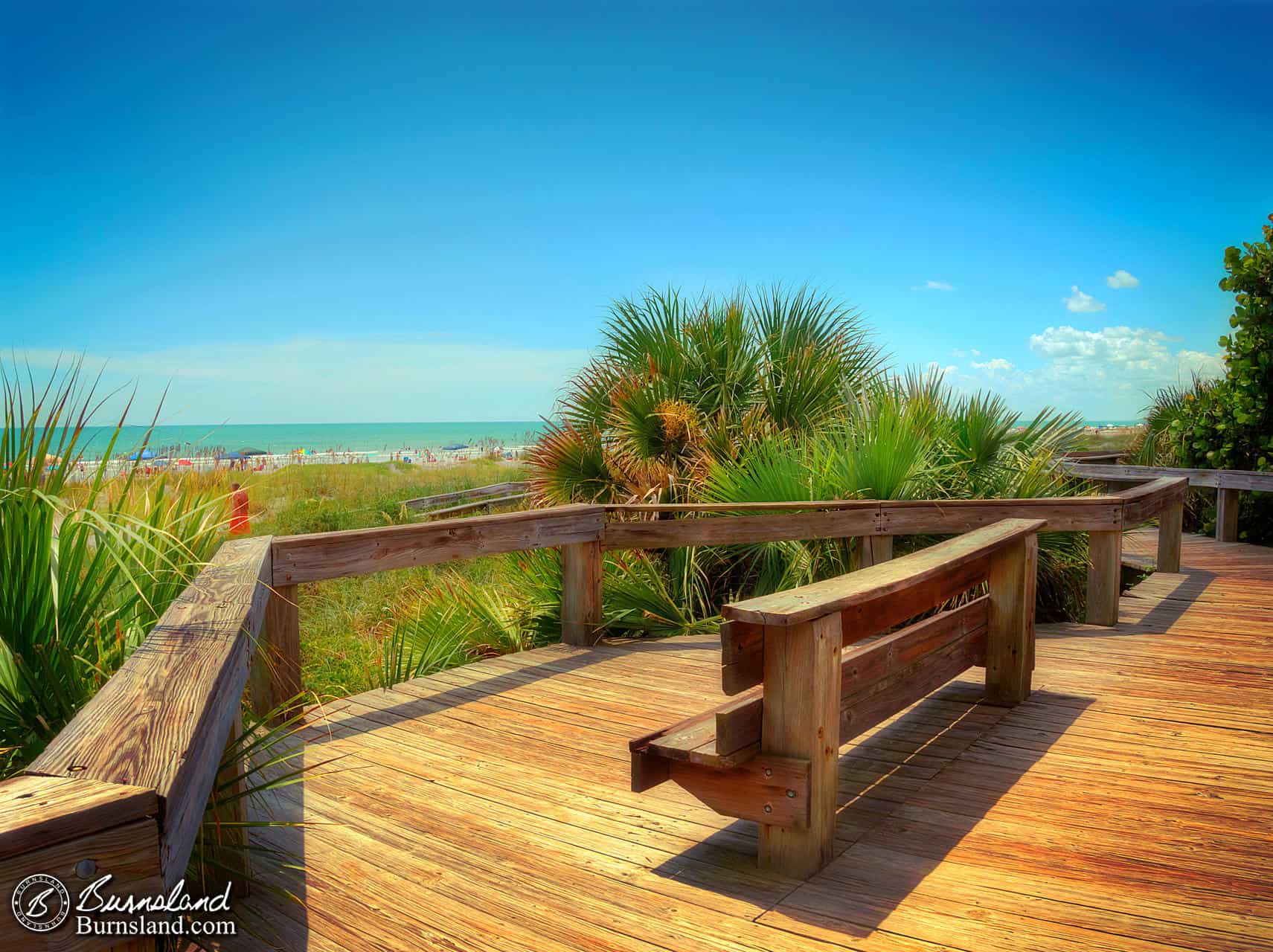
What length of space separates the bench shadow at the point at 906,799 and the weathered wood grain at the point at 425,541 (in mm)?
2341

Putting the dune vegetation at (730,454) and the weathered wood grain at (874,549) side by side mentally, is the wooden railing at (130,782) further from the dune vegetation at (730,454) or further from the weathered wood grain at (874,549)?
the weathered wood grain at (874,549)

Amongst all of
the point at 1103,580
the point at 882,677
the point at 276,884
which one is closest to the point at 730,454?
the point at 1103,580

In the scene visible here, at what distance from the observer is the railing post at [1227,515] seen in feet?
34.8

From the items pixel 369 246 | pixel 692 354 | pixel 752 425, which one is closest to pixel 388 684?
pixel 752 425

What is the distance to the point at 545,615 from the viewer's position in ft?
22.0

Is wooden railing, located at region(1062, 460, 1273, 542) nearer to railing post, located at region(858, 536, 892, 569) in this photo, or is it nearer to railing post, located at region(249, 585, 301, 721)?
railing post, located at region(858, 536, 892, 569)

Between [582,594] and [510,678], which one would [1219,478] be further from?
[510,678]

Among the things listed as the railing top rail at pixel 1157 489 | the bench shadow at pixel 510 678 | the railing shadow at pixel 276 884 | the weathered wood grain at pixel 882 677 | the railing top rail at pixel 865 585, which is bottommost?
the bench shadow at pixel 510 678

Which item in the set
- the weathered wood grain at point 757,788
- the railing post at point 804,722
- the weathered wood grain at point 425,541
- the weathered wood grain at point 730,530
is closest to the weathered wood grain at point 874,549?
the weathered wood grain at point 730,530

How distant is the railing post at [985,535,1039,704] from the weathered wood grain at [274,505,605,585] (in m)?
2.59

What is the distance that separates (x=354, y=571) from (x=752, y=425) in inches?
198

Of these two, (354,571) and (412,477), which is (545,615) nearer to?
(354,571)

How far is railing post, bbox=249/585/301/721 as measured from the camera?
13.0 ft

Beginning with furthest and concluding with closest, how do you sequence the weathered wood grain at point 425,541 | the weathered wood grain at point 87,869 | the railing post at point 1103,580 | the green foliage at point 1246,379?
the green foliage at point 1246,379 → the railing post at point 1103,580 → the weathered wood grain at point 425,541 → the weathered wood grain at point 87,869
